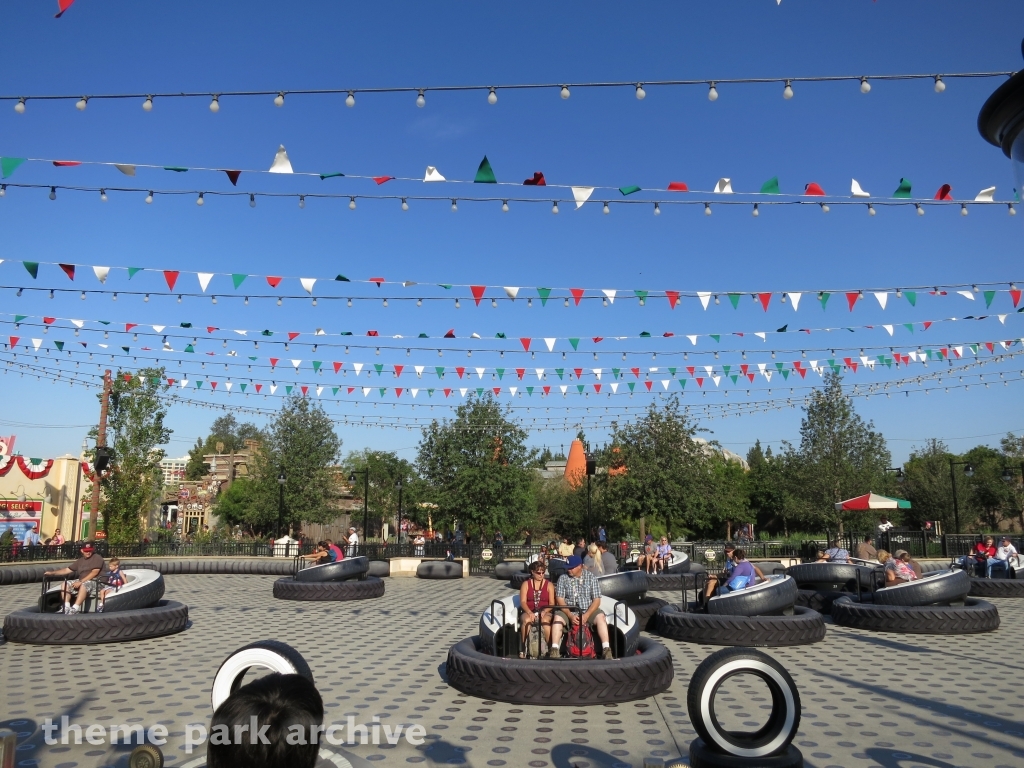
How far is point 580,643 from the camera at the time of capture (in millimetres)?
8562

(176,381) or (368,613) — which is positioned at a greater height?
(176,381)

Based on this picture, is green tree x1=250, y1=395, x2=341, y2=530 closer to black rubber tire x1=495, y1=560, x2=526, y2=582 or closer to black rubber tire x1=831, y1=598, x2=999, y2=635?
black rubber tire x1=495, y1=560, x2=526, y2=582

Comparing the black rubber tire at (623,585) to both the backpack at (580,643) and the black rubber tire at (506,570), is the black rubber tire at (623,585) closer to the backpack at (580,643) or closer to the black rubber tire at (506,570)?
the backpack at (580,643)

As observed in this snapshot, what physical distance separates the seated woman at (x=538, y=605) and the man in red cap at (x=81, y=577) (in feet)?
24.0

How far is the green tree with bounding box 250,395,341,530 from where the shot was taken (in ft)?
139

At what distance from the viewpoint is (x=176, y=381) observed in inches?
875

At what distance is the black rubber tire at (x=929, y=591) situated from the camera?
40.2 feet

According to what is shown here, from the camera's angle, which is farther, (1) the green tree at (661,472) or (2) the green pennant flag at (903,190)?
(1) the green tree at (661,472)

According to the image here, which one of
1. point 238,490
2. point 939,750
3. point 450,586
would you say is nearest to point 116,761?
point 939,750

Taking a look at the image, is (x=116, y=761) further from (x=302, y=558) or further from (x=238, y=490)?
(x=238, y=490)

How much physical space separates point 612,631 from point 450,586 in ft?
45.4

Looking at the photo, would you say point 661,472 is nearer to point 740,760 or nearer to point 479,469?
point 479,469

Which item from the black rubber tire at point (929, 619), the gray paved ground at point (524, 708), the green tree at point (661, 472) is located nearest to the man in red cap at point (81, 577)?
the gray paved ground at point (524, 708)

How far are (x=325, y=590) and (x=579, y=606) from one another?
996 cm
